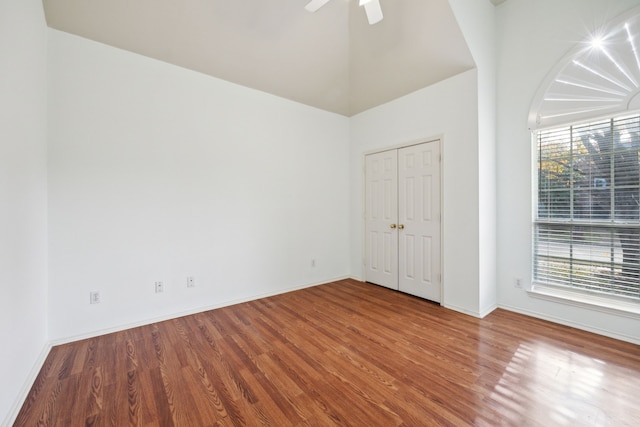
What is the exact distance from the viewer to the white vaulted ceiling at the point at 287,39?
2506 millimetres

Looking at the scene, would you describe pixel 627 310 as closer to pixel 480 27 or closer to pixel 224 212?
pixel 480 27

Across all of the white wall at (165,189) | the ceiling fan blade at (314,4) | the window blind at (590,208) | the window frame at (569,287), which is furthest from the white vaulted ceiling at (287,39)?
the window blind at (590,208)

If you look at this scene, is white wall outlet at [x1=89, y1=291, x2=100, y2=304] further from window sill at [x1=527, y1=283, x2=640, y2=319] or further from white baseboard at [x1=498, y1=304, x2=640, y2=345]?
window sill at [x1=527, y1=283, x2=640, y2=319]

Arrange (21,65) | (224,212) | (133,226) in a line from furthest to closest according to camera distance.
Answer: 1. (224,212)
2. (133,226)
3. (21,65)

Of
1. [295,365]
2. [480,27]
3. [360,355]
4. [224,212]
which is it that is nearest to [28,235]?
[224,212]

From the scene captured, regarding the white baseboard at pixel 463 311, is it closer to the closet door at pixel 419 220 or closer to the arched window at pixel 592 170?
the closet door at pixel 419 220

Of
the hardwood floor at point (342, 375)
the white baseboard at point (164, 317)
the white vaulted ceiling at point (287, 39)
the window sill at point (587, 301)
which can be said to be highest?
the white vaulted ceiling at point (287, 39)

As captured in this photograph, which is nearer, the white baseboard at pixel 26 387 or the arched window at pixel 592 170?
the white baseboard at pixel 26 387

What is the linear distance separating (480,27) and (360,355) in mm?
3676

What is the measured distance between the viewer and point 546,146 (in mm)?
2932

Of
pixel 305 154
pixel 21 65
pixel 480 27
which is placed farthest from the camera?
pixel 305 154

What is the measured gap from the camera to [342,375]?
1.97 m

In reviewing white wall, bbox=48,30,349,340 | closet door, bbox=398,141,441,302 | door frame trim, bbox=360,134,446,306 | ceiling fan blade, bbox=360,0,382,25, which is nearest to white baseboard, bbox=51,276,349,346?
white wall, bbox=48,30,349,340

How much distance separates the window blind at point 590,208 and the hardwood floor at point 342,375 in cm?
59
